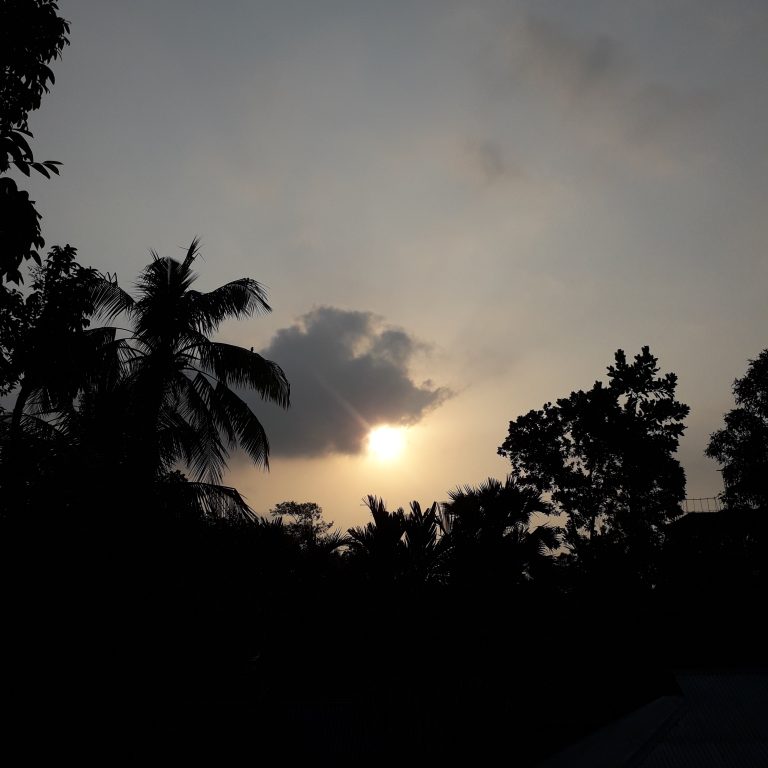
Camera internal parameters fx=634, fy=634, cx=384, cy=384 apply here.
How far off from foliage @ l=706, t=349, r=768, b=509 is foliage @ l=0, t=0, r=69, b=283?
3435 cm

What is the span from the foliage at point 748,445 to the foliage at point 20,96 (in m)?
34.4

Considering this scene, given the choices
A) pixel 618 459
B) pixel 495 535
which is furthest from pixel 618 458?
pixel 495 535

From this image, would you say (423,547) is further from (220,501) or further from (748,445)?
(748,445)

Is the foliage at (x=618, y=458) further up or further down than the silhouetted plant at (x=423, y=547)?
further up

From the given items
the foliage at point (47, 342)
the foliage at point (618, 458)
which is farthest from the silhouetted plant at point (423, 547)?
the foliage at point (618, 458)

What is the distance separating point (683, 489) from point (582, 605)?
71.1 feet

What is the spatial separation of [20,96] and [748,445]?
3472 cm

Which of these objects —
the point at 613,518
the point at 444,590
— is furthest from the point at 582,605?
the point at 613,518

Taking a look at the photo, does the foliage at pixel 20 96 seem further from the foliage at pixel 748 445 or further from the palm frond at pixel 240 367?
the foliage at pixel 748 445

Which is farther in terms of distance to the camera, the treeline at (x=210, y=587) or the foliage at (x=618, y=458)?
the foliage at (x=618, y=458)

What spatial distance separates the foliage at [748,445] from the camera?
105ft

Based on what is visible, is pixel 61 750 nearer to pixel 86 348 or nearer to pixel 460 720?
pixel 460 720

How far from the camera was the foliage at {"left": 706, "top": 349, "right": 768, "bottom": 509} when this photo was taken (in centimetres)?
3209

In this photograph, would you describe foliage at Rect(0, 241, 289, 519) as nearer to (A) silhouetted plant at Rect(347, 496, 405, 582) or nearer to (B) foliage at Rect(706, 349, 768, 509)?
(A) silhouetted plant at Rect(347, 496, 405, 582)
